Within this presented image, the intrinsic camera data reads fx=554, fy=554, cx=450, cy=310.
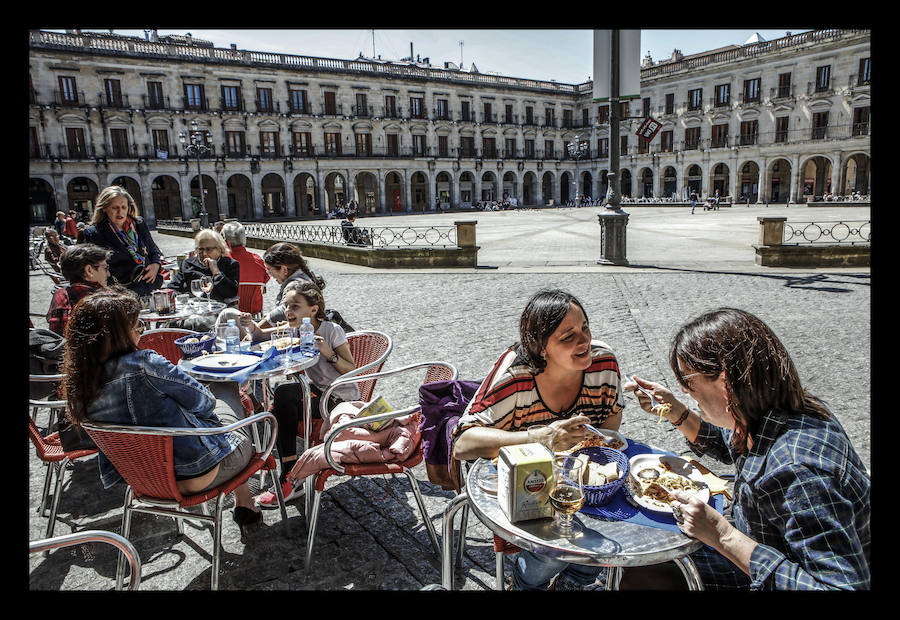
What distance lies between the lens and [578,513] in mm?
1882

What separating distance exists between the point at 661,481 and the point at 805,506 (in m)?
0.57

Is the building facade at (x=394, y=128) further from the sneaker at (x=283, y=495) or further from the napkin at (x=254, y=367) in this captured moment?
the sneaker at (x=283, y=495)

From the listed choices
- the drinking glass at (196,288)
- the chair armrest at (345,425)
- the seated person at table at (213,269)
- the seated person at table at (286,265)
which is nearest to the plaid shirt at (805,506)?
the chair armrest at (345,425)

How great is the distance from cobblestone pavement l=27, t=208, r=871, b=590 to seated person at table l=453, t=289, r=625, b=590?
1.65 ft

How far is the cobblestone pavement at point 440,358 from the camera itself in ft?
8.93

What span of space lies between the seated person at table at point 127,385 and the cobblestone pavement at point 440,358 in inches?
24.1

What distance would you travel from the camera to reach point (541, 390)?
94.1 inches

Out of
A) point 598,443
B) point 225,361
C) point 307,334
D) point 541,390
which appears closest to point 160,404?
point 225,361

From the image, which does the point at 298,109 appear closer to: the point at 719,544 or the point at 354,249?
the point at 354,249

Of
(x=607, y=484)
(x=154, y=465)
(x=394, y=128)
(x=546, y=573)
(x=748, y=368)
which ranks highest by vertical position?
(x=394, y=128)

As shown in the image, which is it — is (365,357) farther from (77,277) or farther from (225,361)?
(77,277)
